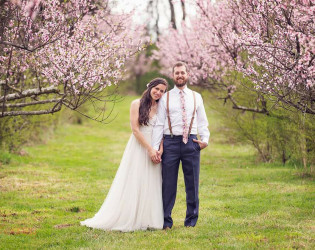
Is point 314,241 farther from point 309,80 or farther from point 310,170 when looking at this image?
point 310,170

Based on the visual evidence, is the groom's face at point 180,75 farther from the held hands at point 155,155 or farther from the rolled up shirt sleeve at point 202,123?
the held hands at point 155,155

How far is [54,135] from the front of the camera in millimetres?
20656

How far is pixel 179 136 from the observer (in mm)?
5523

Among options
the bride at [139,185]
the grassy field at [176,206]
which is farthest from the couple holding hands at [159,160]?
the grassy field at [176,206]

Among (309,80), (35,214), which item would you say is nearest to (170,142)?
(309,80)

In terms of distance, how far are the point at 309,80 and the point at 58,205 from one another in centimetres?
446

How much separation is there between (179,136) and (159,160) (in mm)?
388

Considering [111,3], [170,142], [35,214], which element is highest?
[111,3]

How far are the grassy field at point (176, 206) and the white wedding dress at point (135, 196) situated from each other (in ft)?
0.68

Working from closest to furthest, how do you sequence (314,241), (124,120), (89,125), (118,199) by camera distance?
1. (314,241)
2. (118,199)
3. (89,125)
4. (124,120)

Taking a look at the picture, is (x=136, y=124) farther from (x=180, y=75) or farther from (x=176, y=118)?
(x=180, y=75)

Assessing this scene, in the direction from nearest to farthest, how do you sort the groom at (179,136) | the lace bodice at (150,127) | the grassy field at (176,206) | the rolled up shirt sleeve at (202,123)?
the grassy field at (176,206) → the groom at (179,136) → the rolled up shirt sleeve at (202,123) → the lace bodice at (150,127)

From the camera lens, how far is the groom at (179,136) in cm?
551

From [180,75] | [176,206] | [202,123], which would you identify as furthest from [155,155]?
[176,206]
